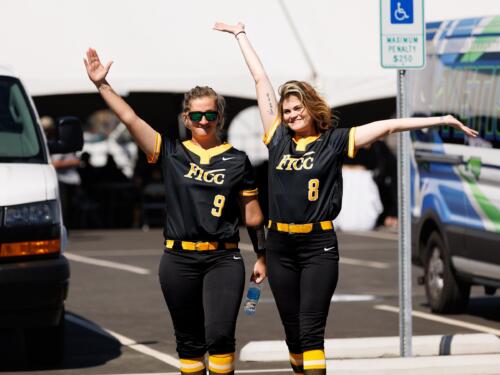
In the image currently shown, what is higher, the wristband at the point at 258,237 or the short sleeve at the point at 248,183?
the short sleeve at the point at 248,183

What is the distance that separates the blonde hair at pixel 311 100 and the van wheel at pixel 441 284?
5416mm

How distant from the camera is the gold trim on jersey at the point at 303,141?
7418 mm

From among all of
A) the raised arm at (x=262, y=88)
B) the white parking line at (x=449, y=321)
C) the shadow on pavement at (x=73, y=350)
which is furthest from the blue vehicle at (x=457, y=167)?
the raised arm at (x=262, y=88)

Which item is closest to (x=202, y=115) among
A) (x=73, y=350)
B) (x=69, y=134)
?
(x=69, y=134)

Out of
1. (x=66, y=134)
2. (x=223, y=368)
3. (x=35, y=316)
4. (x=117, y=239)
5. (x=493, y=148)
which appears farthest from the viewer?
(x=117, y=239)

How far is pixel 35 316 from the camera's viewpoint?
356 inches

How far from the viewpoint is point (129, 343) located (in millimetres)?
10945

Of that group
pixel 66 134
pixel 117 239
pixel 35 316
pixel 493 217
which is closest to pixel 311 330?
pixel 35 316

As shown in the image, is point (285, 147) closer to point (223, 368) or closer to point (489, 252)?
point (223, 368)

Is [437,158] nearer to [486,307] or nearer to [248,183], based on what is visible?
[486,307]

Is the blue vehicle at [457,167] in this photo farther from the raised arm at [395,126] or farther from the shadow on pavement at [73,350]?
the raised arm at [395,126]

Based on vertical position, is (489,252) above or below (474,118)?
below

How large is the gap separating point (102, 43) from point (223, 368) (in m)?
16.5

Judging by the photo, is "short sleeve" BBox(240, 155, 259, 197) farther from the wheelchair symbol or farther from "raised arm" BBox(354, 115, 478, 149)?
the wheelchair symbol
